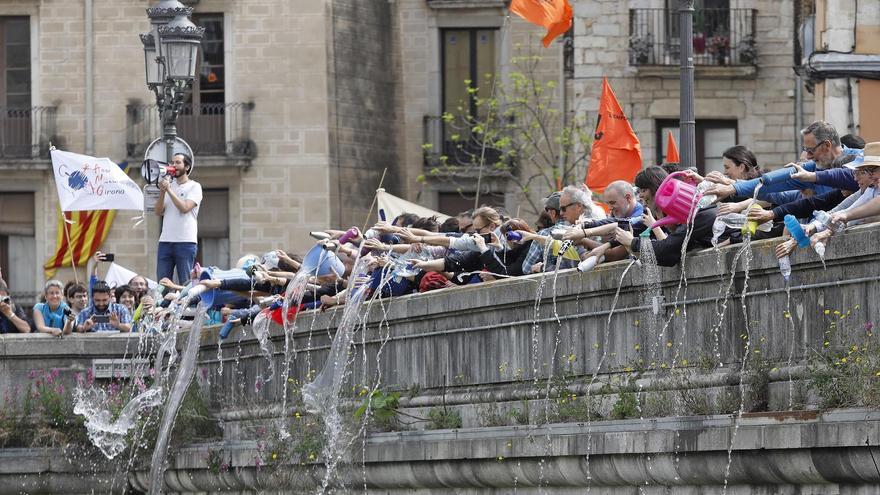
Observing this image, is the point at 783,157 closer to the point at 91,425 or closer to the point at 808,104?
the point at 808,104

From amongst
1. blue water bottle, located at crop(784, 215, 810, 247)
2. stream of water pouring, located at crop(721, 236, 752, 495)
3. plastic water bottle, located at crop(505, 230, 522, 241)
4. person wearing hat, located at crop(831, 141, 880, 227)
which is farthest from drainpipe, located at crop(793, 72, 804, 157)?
person wearing hat, located at crop(831, 141, 880, 227)

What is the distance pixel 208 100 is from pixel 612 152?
1834cm

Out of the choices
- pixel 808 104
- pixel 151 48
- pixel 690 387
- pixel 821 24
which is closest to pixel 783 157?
pixel 808 104

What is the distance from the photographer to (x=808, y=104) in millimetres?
42125

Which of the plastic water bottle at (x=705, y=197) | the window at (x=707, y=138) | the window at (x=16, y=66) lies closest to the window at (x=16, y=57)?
the window at (x=16, y=66)

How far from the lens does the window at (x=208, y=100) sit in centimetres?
4441

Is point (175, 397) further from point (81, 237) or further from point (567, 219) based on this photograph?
point (81, 237)

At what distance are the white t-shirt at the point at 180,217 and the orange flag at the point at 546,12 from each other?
544 cm

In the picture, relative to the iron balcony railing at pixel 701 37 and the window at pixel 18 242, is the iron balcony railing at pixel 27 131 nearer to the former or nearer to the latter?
the window at pixel 18 242

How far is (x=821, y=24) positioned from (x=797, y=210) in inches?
476

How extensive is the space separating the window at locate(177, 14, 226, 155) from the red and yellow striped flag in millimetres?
2147

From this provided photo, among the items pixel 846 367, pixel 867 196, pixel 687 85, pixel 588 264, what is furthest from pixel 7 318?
pixel 846 367

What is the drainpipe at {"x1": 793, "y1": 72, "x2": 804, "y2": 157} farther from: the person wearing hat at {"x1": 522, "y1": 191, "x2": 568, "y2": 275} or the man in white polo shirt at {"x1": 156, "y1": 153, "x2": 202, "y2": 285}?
the person wearing hat at {"x1": 522, "y1": 191, "x2": 568, "y2": 275}

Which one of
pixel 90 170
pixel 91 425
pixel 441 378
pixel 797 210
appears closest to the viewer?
pixel 797 210
